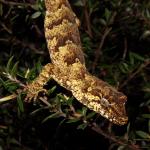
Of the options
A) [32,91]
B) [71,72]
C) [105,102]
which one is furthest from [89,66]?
[32,91]

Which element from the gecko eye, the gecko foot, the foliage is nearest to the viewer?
the gecko foot

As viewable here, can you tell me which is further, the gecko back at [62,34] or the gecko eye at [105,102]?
the gecko back at [62,34]

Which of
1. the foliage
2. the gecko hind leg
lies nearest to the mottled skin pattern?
the gecko hind leg

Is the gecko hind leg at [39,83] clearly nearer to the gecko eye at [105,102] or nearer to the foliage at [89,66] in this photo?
the foliage at [89,66]

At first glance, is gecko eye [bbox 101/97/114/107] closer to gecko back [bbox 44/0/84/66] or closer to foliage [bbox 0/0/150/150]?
foliage [bbox 0/0/150/150]

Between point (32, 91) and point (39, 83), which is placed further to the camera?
point (39, 83)

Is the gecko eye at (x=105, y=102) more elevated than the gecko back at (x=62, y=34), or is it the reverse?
the gecko back at (x=62, y=34)

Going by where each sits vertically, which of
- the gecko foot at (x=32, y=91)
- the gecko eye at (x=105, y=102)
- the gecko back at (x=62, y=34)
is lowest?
the gecko eye at (x=105, y=102)

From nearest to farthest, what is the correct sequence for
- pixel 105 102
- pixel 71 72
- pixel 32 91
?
1. pixel 32 91
2. pixel 105 102
3. pixel 71 72

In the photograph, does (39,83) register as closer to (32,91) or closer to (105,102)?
(32,91)

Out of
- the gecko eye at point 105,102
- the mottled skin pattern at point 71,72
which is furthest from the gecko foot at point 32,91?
the gecko eye at point 105,102
